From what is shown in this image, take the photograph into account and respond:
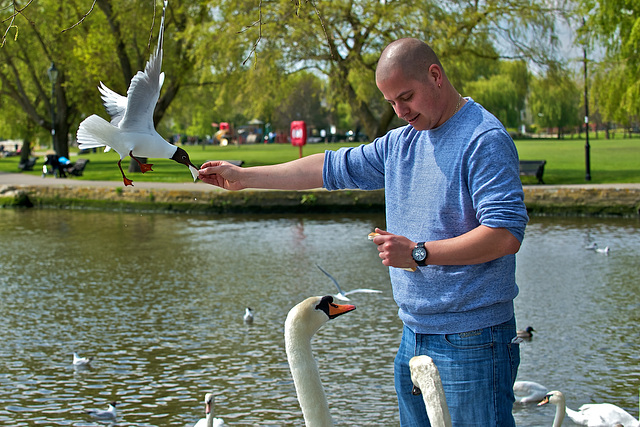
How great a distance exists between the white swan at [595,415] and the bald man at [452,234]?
3.39 metres

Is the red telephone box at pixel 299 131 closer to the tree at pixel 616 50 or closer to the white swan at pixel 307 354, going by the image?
the tree at pixel 616 50

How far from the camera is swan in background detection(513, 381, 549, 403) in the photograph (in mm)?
6746

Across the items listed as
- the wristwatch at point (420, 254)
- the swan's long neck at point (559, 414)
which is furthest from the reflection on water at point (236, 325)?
the wristwatch at point (420, 254)

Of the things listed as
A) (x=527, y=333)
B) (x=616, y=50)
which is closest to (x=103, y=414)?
(x=527, y=333)

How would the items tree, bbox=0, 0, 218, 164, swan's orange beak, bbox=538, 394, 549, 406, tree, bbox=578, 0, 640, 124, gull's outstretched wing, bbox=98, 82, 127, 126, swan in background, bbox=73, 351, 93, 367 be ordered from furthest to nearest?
tree, bbox=0, 0, 218, 164
tree, bbox=578, 0, 640, 124
swan in background, bbox=73, 351, 93, 367
swan's orange beak, bbox=538, 394, 549, 406
gull's outstretched wing, bbox=98, 82, 127, 126

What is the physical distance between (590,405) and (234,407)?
9.44ft

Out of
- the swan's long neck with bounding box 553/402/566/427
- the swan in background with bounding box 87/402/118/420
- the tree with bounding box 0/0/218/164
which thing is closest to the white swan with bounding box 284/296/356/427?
the swan's long neck with bounding box 553/402/566/427

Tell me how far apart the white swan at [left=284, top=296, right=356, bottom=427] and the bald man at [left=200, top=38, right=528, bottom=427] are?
1.76 ft

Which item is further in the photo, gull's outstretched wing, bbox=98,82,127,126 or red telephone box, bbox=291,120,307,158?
red telephone box, bbox=291,120,307,158

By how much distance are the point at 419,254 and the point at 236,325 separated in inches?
281

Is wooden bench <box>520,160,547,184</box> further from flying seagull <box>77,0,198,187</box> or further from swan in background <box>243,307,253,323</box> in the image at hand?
flying seagull <box>77,0,198,187</box>

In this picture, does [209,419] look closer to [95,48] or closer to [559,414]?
[559,414]

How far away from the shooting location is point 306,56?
26.6m

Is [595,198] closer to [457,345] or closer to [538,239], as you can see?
[538,239]
